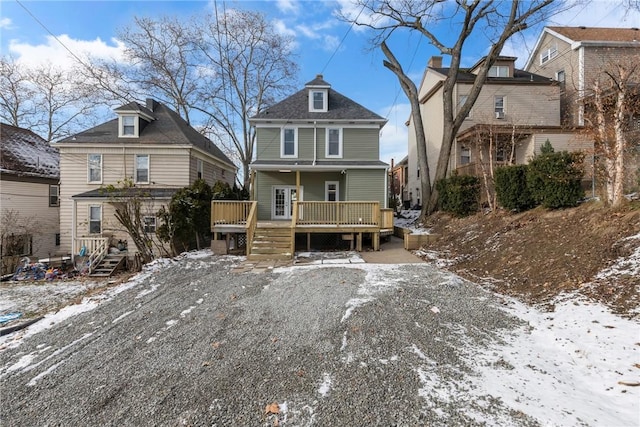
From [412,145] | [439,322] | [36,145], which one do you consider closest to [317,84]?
[412,145]

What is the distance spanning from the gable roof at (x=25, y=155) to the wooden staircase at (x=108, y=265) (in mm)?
7732

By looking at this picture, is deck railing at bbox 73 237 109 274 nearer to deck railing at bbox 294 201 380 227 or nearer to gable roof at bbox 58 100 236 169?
gable roof at bbox 58 100 236 169

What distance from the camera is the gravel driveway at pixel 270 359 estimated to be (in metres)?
2.87

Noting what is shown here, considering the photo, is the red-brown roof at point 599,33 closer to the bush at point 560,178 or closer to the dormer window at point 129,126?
the bush at point 560,178

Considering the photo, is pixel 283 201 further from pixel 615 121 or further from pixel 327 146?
pixel 615 121

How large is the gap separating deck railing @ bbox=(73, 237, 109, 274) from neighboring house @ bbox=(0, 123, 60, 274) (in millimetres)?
3145

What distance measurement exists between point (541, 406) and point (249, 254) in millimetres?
8712

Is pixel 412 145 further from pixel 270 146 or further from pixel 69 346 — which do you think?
pixel 69 346

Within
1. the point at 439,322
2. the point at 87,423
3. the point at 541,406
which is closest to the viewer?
the point at 541,406

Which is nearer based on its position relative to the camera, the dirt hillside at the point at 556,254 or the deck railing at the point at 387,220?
the dirt hillside at the point at 556,254

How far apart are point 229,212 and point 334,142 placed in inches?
267

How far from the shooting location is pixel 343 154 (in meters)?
15.3

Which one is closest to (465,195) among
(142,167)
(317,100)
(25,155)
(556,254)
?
(556,254)

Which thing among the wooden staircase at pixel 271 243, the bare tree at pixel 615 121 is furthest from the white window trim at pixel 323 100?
the bare tree at pixel 615 121
